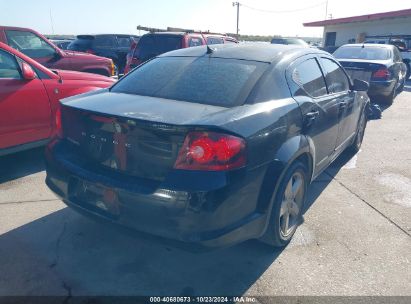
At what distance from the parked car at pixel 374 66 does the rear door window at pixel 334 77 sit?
167 inches

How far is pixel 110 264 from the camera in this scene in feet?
9.37

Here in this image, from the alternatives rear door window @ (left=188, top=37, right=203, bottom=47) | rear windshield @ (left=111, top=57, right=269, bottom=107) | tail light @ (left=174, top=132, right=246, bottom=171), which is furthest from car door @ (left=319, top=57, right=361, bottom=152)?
rear door window @ (left=188, top=37, right=203, bottom=47)

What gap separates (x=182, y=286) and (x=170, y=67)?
1974mm

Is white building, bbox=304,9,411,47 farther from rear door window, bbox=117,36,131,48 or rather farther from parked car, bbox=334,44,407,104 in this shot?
rear door window, bbox=117,36,131,48

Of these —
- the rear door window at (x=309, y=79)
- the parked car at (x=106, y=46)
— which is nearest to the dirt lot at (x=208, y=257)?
the rear door window at (x=309, y=79)

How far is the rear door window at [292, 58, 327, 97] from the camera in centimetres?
329

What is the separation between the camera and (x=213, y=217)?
87.4 inches

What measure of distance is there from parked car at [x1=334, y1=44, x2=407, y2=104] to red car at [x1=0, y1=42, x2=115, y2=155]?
21.6 feet

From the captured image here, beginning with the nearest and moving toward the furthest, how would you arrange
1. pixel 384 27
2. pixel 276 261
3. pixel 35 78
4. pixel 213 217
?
pixel 213 217, pixel 276 261, pixel 35 78, pixel 384 27

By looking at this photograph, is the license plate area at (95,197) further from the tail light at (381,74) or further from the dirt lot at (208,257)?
the tail light at (381,74)

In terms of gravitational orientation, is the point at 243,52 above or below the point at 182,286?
above

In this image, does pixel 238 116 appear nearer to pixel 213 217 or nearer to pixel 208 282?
pixel 213 217

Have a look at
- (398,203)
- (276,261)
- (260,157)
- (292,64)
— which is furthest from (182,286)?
(398,203)

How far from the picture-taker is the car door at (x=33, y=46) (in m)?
7.07
